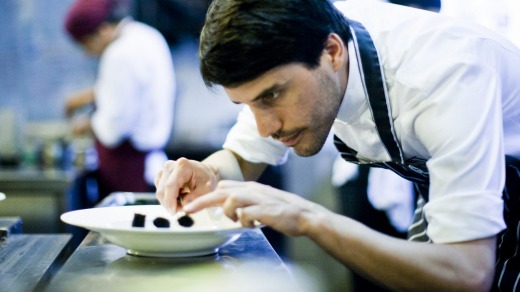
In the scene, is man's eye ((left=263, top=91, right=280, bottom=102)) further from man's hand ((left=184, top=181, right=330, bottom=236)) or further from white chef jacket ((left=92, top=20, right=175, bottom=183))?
white chef jacket ((left=92, top=20, right=175, bottom=183))

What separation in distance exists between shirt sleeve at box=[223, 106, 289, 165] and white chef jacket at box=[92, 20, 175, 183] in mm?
1877

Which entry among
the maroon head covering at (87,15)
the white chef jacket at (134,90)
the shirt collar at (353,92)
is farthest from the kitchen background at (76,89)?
the shirt collar at (353,92)

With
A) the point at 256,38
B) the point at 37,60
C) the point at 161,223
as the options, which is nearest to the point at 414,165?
the point at 256,38

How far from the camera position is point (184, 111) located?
5.10m

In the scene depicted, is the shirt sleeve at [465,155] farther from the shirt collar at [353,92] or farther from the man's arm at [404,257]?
the shirt collar at [353,92]

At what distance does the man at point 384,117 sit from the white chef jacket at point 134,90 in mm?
2000

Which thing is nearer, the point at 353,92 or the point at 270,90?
the point at 270,90

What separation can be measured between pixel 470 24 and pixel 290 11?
41cm

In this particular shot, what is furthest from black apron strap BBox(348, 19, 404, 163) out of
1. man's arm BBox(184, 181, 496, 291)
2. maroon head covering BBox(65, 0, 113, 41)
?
maroon head covering BBox(65, 0, 113, 41)

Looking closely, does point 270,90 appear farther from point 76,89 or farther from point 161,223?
point 76,89

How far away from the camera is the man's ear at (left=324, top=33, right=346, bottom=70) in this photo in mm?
1619

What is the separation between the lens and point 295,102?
1.56 meters

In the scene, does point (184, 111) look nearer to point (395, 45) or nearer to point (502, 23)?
point (502, 23)

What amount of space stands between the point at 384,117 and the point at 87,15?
2.66 meters
